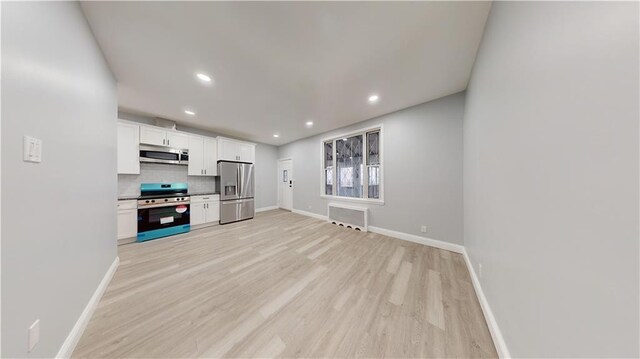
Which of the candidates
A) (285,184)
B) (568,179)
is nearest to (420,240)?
(568,179)

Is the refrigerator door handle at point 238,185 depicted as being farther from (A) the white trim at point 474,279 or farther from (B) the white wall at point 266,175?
(A) the white trim at point 474,279

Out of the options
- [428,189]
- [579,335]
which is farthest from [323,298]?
[428,189]

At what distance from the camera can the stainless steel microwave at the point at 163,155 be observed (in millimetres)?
3467

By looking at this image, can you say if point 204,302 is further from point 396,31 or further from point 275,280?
point 396,31

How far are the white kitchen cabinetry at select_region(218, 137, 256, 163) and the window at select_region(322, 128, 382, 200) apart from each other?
2198 millimetres

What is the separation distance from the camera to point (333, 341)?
4.19ft

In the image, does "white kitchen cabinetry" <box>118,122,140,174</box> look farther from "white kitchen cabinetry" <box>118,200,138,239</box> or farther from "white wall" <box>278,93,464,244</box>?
"white wall" <box>278,93,464,244</box>

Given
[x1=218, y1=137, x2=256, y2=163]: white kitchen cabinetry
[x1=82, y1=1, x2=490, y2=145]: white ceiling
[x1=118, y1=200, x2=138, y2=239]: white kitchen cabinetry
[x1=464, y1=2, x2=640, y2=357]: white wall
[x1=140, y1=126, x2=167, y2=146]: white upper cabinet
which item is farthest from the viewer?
[x1=218, y1=137, x2=256, y2=163]: white kitchen cabinetry

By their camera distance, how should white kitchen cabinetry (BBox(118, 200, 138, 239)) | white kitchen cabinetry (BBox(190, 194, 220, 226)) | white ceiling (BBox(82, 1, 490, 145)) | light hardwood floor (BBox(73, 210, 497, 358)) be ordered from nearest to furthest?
light hardwood floor (BBox(73, 210, 497, 358)) → white ceiling (BBox(82, 1, 490, 145)) → white kitchen cabinetry (BBox(118, 200, 138, 239)) → white kitchen cabinetry (BBox(190, 194, 220, 226))

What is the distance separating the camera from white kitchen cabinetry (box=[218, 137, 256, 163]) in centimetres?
450

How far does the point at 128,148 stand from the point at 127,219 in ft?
4.38

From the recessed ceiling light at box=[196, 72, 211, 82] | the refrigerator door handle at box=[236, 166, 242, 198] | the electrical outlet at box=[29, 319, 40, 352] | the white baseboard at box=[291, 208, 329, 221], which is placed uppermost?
the recessed ceiling light at box=[196, 72, 211, 82]

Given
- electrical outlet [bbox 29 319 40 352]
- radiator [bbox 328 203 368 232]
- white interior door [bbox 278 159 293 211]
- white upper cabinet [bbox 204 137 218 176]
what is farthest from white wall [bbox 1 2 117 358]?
white interior door [bbox 278 159 293 211]

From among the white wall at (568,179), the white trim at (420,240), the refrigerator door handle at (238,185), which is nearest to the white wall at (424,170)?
the white trim at (420,240)
